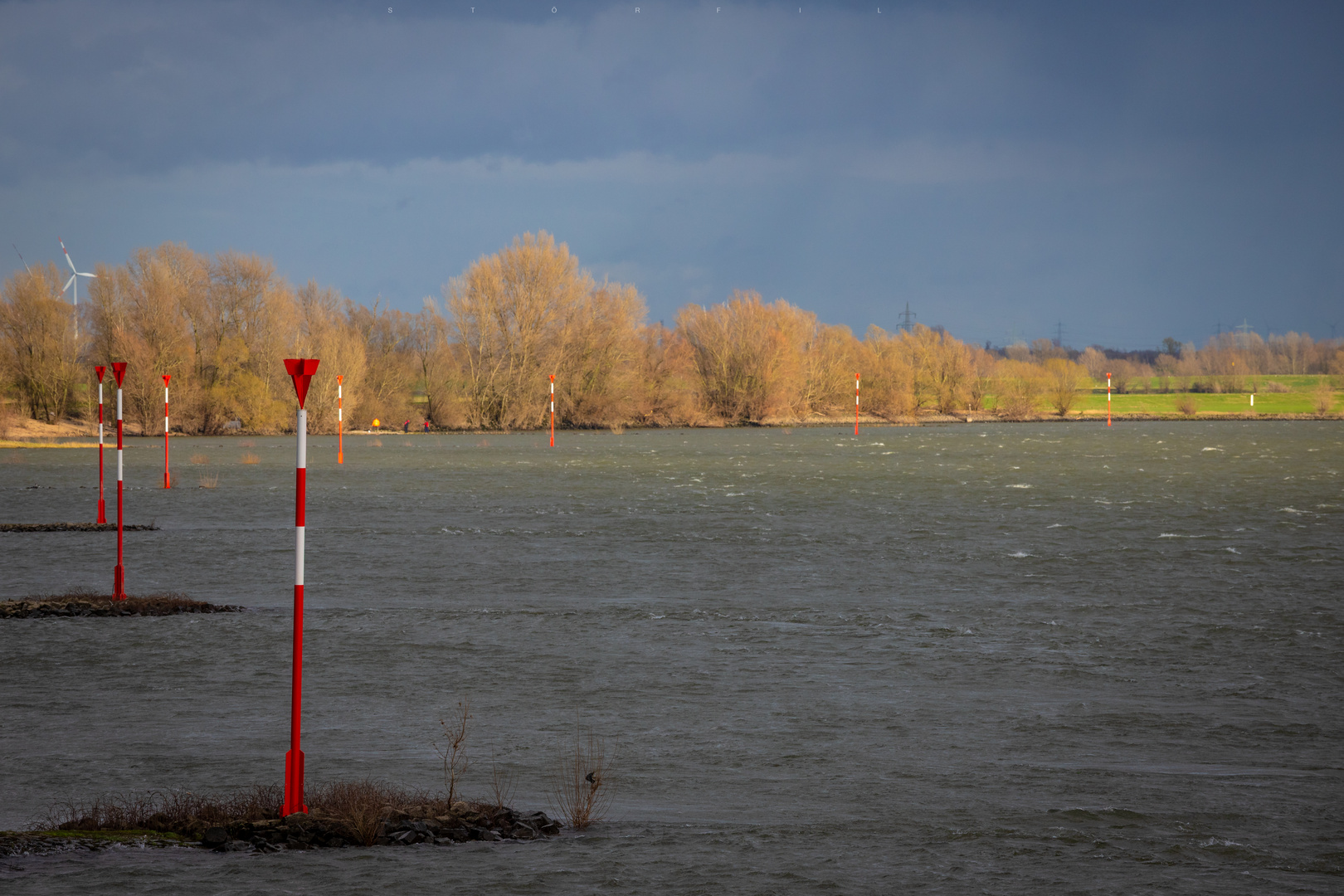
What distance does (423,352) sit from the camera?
292ft

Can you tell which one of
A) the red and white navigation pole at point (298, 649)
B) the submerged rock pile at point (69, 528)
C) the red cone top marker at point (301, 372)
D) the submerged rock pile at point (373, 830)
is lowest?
the submerged rock pile at point (373, 830)

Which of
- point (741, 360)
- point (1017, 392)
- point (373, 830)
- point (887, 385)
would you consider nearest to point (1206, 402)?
point (1017, 392)

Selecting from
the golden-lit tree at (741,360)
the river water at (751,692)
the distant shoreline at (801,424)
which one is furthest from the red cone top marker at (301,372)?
the golden-lit tree at (741,360)

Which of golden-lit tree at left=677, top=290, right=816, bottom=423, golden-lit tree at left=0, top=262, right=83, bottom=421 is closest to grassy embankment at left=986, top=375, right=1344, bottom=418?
golden-lit tree at left=677, top=290, right=816, bottom=423

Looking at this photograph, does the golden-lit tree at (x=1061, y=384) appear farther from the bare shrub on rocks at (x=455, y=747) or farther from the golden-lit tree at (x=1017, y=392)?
the bare shrub on rocks at (x=455, y=747)

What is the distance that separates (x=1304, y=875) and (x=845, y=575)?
11.1 metres

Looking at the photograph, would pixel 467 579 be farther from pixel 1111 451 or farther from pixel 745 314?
pixel 745 314

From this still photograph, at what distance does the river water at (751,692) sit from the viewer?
625 centimetres

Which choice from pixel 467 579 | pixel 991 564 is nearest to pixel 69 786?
pixel 467 579

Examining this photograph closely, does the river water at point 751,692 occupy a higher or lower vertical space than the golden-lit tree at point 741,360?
lower

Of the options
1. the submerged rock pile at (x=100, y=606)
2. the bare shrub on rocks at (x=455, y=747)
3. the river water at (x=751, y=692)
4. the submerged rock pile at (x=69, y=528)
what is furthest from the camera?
the submerged rock pile at (x=69, y=528)

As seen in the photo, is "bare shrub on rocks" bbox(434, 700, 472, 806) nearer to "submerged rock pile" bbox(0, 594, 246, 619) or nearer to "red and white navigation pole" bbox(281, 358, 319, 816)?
"red and white navigation pole" bbox(281, 358, 319, 816)

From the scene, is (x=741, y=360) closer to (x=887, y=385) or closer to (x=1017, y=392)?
(x=887, y=385)

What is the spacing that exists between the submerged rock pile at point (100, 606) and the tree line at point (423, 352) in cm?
6172
